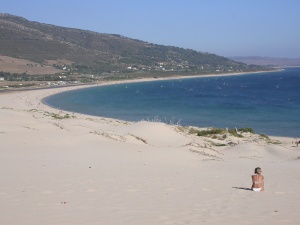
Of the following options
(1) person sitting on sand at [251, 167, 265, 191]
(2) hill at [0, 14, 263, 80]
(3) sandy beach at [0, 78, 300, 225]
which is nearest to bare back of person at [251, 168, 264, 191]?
(1) person sitting on sand at [251, 167, 265, 191]

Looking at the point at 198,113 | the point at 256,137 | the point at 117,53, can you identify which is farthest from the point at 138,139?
the point at 117,53

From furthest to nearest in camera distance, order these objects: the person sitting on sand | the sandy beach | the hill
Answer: the hill, the person sitting on sand, the sandy beach

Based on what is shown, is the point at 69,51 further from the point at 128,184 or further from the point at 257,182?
the point at 257,182

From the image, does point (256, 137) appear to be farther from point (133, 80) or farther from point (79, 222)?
point (133, 80)

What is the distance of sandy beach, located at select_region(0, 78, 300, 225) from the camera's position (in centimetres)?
731

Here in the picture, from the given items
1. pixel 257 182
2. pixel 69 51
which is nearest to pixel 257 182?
pixel 257 182

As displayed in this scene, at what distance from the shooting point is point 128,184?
34.9 ft

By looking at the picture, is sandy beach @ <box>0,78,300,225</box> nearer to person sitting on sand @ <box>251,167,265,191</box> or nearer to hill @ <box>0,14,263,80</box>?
person sitting on sand @ <box>251,167,265,191</box>

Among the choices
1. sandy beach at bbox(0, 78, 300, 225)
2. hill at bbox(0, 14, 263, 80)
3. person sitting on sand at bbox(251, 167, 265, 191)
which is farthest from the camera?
hill at bbox(0, 14, 263, 80)

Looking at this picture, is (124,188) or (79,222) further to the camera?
(124,188)

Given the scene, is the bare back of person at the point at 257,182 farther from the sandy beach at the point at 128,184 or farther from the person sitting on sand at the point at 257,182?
the sandy beach at the point at 128,184

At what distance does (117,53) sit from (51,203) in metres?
177

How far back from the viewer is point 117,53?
183m

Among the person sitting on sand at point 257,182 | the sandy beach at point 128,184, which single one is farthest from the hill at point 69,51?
the person sitting on sand at point 257,182
